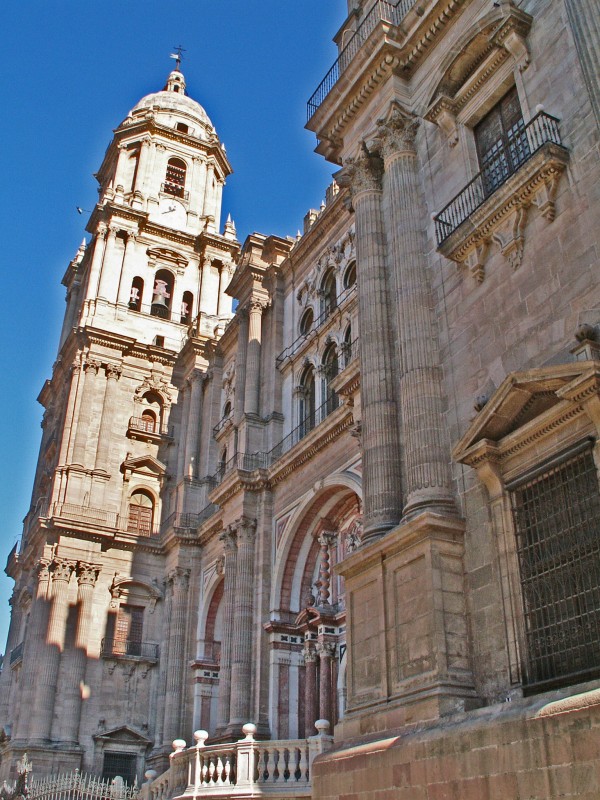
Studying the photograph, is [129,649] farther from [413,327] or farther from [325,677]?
[413,327]

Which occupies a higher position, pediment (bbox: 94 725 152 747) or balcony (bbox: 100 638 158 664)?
balcony (bbox: 100 638 158 664)

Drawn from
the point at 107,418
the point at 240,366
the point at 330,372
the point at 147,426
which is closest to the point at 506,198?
the point at 330,372

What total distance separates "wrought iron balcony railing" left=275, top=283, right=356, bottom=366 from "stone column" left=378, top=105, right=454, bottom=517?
30.0ft

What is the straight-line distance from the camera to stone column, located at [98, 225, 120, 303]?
38969mm

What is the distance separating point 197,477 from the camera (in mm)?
33125

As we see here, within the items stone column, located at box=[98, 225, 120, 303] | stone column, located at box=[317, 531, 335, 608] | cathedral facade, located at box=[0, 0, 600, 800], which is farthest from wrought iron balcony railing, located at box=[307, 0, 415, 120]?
stone column, located at box=[98, 225, 120, 303]

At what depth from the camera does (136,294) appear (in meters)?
40.5

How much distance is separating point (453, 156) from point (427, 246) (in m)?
1.60

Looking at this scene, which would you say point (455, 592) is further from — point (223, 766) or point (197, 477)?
point (197, 477)

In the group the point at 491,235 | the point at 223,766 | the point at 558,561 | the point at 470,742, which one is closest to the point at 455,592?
the point at 558,561

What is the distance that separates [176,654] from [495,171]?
68.3 feet

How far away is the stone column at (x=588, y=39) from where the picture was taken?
1138cm

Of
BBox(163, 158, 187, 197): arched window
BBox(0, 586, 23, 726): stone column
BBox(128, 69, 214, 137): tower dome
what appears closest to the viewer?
BBox(0, 586, 23, 726): stone column

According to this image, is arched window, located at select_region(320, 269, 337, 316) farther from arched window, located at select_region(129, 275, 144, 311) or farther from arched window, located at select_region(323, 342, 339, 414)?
arched window, located at select_region(129, 275, 144, 311)
